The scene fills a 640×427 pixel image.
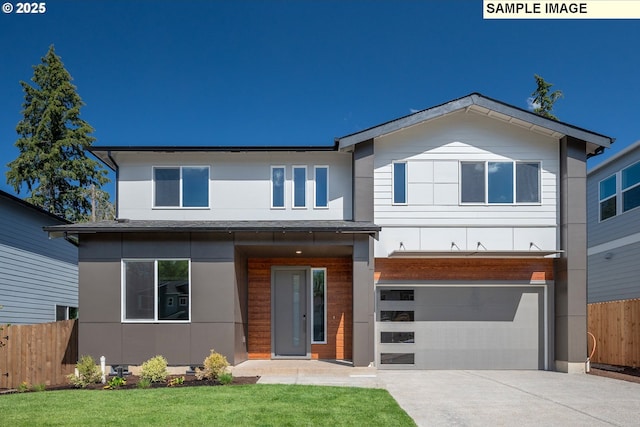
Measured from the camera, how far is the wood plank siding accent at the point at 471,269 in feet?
44.4

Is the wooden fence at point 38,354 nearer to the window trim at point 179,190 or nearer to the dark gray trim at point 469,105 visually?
the window trim at point 179,190

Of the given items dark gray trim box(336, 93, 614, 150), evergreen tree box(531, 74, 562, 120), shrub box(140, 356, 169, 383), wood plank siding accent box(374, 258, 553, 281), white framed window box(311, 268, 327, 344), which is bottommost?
shrub box(140, 356, 169, 383)

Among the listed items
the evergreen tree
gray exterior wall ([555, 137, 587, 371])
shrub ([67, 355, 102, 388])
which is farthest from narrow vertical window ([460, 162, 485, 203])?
the evergreen tree

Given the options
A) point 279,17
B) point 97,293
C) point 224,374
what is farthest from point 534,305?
point 279,17

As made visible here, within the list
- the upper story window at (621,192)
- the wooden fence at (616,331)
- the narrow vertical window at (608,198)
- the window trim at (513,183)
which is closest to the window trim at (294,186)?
the window trim at (513,183)

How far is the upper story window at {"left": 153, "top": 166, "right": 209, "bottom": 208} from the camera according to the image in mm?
13867

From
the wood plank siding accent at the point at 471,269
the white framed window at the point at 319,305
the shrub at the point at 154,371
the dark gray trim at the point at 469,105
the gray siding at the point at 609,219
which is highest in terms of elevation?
the dark gray trim at the point at 469,105

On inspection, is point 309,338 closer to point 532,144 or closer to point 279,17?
point 532,144

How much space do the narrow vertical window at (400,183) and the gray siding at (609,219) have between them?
328 inches

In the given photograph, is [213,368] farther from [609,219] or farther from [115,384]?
[609,219]

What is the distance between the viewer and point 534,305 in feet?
44.8

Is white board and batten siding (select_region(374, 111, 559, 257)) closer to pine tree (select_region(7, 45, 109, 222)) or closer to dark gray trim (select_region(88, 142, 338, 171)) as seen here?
dark gray trim (select_region(88, 142, 338, 171))

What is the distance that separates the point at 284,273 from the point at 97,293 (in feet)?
15.7

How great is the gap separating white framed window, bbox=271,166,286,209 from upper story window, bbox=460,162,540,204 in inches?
181
